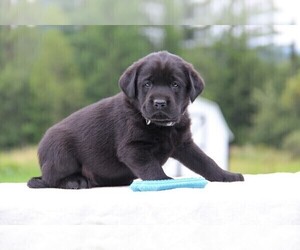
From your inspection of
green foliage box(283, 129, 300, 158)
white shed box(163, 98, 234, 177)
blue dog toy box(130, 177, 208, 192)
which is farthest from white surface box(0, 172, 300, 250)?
green foliage box(283, 129, 300, 158)

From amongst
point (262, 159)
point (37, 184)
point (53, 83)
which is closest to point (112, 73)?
A: point (53, 83)

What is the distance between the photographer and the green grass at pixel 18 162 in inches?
402

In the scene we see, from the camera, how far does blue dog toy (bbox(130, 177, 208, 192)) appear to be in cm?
221

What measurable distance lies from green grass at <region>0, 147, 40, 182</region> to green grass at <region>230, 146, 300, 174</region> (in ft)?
10.6

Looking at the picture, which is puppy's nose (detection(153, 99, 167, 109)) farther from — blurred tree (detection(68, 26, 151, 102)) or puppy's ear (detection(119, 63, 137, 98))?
blurred tree (detection(68, 26, 151, 102))

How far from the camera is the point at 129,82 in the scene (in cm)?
247

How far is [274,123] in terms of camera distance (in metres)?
11.2

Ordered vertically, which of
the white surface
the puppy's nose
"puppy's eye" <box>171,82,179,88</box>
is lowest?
the white surface

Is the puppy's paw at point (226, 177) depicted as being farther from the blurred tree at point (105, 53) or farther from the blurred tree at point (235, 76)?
Result: the blurred tree at point (235, 76)

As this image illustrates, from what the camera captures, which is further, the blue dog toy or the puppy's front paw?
the puppy's front paw

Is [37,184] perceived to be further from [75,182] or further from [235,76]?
[235,76]

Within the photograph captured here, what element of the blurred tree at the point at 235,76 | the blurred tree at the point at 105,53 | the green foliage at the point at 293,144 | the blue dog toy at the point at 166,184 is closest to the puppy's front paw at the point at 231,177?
the blue dog toy at the point at 166,184

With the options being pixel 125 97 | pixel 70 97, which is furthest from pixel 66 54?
pixel 125 97

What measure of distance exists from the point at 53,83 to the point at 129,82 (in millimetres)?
8189
